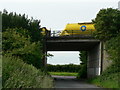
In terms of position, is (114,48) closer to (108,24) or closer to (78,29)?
(108,24)

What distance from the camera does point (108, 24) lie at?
105 ft

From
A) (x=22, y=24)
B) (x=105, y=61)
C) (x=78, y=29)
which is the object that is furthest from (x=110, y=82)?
(x=78, y=29)

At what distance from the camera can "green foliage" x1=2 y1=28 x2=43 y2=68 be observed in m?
27.4

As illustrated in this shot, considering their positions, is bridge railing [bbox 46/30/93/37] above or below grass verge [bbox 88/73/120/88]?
above

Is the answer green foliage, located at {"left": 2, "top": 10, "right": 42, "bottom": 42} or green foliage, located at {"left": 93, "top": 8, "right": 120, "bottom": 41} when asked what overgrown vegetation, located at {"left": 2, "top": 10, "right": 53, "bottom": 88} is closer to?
green foliage, located at {"left": 2, "top": 10, "right": 42, "bottom": 42}

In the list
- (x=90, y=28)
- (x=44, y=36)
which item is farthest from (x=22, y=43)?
(x=90, y=28)

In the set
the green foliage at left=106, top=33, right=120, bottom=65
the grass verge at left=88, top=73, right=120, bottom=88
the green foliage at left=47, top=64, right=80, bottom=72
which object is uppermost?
the green foliage at left=106, top=33, right=120, bottom=65

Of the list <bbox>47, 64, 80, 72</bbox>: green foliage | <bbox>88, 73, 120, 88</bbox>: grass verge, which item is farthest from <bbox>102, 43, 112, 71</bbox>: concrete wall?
<bbox>47, 64, 80, 72</bbox>: green foliage

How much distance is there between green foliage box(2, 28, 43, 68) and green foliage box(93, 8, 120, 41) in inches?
316

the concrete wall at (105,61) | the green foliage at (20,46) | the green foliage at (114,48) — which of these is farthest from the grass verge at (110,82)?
the green foliage at (20,46)

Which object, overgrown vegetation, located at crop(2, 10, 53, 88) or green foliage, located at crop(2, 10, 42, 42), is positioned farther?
green foliage, located at crop(2, 10, 42, 42)

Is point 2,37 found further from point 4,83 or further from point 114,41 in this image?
point 4,83

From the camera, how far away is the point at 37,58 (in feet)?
96.6

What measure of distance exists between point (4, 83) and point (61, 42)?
87.4ft
